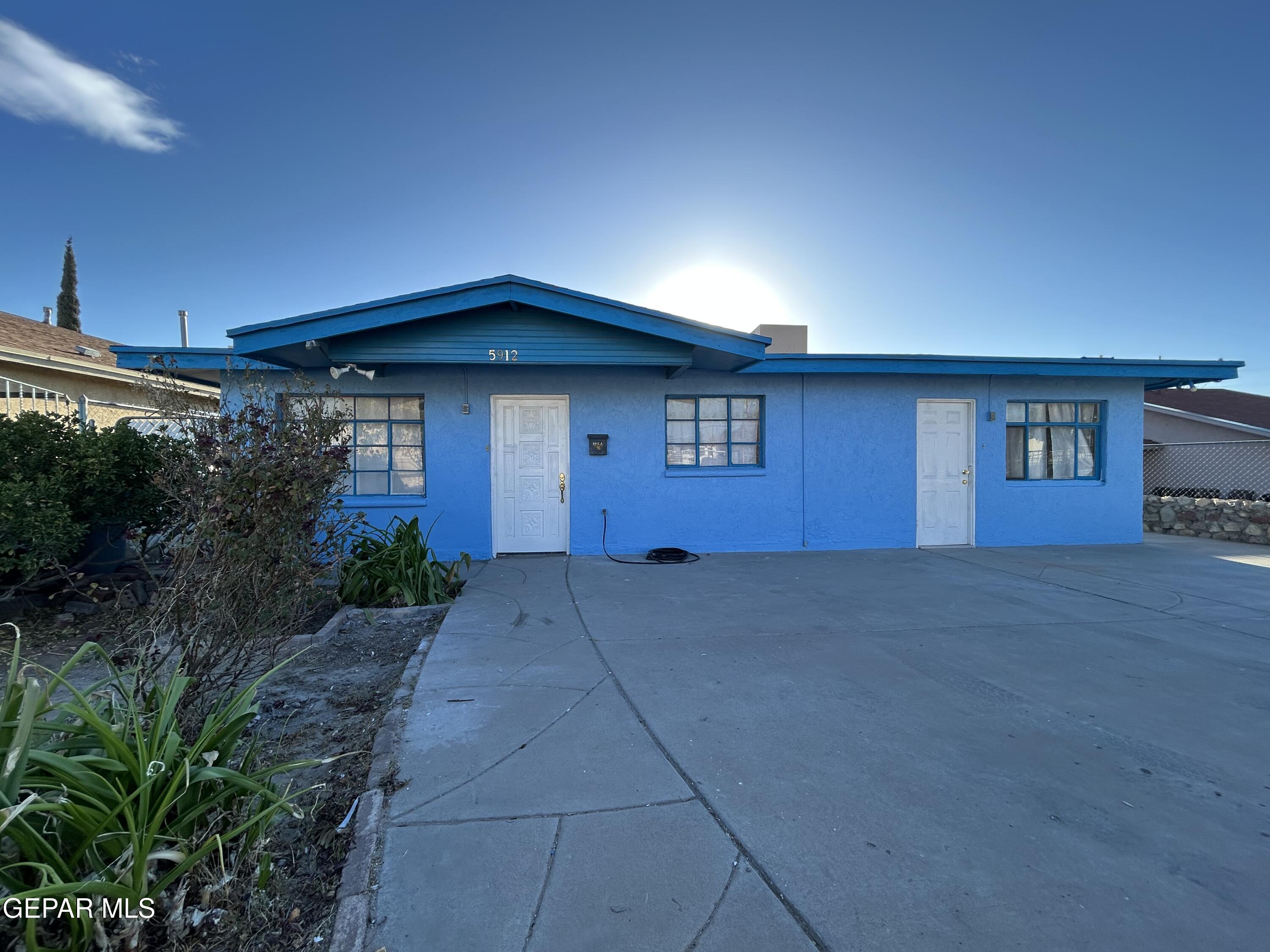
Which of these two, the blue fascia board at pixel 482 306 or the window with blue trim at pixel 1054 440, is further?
the window with blue trim at pixel 1054 440

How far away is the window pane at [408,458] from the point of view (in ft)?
27.8

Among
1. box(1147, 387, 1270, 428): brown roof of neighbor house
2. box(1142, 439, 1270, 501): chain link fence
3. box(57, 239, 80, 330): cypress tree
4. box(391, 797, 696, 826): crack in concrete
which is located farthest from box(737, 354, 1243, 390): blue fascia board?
box(57, 239, 80, 330): cypress tree

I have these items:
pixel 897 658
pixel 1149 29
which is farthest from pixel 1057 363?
pixel 897 658

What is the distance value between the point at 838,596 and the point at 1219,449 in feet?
41.3

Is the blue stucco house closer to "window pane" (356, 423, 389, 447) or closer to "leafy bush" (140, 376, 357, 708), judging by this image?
"window pane" (356, 423, 389, 447)

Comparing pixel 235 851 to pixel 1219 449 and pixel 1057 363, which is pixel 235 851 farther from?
pixel 1219 449

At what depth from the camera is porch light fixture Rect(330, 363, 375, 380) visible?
26.1 ft

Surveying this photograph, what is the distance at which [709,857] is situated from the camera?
216cm

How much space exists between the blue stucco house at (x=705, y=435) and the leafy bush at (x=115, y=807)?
19.2 ft

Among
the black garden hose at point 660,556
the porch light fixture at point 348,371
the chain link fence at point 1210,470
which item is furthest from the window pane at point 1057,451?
the porch light fixture at point 348,371

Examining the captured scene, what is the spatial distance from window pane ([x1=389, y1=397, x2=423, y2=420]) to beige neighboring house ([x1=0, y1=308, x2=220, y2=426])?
316 cm

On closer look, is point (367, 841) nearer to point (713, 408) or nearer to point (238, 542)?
point (238, 542)

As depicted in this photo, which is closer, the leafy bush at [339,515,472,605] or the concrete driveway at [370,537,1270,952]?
the concrete driveway at [370,537,1270,952]

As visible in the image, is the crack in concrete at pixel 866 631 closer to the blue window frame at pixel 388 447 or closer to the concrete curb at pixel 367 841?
the concrete curb at pixel 367 841
